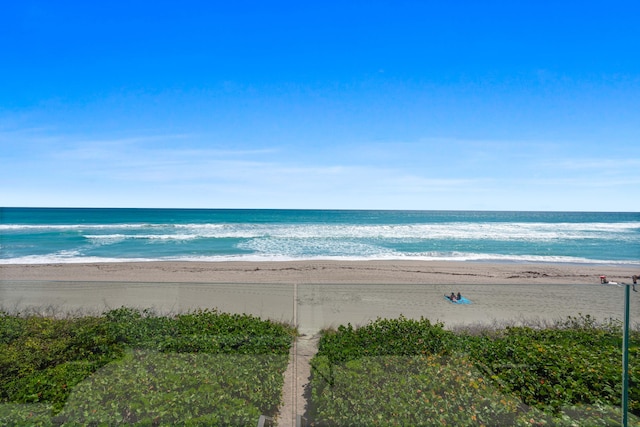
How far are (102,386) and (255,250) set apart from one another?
19153 mm

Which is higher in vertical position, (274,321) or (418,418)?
(274,321)

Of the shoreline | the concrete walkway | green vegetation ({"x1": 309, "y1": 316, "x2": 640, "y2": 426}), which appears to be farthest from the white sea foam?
green vegetation ({"x1": 309, "y1": 316, "x2": 640, "y2": 426})

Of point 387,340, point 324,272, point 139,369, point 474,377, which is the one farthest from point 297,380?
point 324,272

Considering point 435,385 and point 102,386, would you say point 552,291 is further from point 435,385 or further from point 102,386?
point 102,386

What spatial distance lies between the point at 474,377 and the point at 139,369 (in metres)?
2.85

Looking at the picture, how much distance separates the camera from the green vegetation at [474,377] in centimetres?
300

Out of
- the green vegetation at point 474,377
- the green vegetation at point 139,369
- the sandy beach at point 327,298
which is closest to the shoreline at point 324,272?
the sandy beach at point 327,298

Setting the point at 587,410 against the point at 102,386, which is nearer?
the point at 587,410

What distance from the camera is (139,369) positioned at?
11.2 feet

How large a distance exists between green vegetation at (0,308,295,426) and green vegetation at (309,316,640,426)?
0.57m

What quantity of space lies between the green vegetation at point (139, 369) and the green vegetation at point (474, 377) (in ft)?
1.86

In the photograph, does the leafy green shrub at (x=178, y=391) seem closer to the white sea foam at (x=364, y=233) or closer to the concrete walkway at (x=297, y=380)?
the concrete walkway at (x=297, y=380)

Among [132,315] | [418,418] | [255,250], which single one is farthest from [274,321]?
[255,250]

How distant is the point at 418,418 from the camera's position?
2.99 m
